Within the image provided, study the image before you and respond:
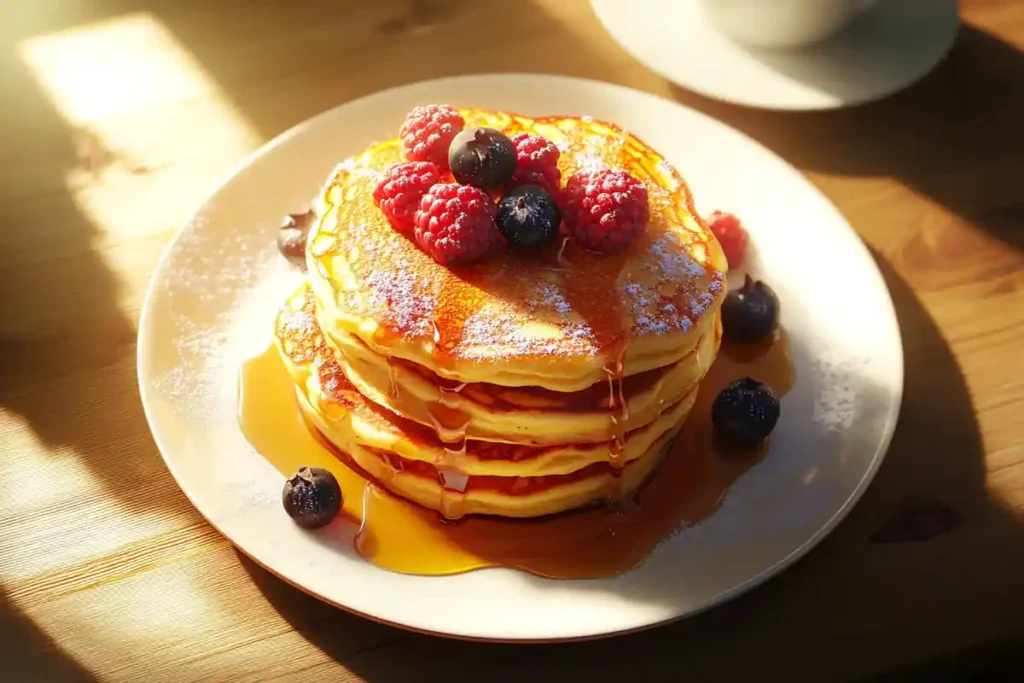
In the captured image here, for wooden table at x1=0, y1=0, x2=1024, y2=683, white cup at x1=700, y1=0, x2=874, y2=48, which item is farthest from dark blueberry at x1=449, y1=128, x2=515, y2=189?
white cup at x1=700, y1=0, x2=874, y2=48

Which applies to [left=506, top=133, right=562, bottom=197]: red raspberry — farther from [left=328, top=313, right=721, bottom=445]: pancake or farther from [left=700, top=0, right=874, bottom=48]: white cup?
[left=700, top=0, right=874, bottom=48]: white cup

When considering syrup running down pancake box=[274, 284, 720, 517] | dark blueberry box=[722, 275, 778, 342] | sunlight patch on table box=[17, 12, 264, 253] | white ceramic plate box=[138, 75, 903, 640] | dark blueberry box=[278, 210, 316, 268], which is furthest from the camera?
sunlight patch on table box=[17, 12, 264, 253]

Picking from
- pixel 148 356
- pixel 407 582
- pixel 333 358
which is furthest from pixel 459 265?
pixel 148 356

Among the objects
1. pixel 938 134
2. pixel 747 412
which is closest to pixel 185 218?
pixel 747 412

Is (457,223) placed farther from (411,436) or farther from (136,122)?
(136,122)

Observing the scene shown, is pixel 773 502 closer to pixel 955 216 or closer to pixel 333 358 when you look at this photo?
pixel 333 358

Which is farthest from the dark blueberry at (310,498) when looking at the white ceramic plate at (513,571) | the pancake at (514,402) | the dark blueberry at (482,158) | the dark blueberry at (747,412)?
the dark blueberry at (747,412)

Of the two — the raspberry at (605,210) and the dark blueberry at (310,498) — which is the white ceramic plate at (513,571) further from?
the raspberry at (605,210)
